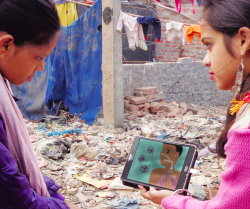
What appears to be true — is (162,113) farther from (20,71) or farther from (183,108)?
(20,71)

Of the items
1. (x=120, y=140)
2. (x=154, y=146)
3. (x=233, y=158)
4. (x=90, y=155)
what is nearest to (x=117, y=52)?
(x=120, y=140)

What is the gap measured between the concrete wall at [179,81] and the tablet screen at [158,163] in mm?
4419

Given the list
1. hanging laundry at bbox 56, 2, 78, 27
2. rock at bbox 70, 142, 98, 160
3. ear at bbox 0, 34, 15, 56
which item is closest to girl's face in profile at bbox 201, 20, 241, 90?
ear at bbox 0, 34, 15, 56

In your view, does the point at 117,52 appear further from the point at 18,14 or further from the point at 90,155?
the point at 18,14

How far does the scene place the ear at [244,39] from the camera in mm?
962

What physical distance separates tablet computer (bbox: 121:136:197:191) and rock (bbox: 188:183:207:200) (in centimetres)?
113

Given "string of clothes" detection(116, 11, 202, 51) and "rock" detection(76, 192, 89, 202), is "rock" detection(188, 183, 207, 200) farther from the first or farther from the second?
"string of clothes" detection(116, 11, 202, 51)

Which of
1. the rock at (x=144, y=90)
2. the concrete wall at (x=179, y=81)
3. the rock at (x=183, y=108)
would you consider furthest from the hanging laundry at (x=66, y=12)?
the rock at (x=183, y=108)

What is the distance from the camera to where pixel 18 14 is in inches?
40.3

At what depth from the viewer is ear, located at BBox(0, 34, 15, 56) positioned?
103 cm

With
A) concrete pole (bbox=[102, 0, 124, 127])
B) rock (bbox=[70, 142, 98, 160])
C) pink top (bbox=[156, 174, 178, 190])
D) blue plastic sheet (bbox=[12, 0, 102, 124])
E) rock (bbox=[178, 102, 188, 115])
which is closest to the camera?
pink top (bbox=[156, 174, 178, 190])

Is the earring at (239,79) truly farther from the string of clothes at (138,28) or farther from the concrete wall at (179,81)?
the concrete wall at (179,81)

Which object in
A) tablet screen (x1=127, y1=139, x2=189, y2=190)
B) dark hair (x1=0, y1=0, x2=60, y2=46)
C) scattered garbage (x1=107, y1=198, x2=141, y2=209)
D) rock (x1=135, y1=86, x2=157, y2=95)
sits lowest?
scattered garbage (x1=107, y1=198, x2=141, y2=209)

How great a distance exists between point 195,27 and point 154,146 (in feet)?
14.2
